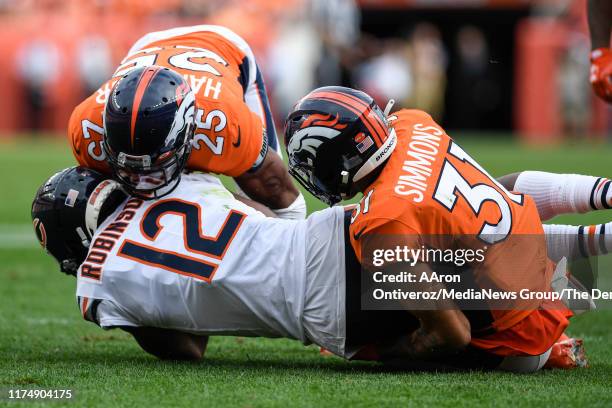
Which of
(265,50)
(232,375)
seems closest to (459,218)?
(232,375)

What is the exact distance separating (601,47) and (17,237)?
5.23 meters

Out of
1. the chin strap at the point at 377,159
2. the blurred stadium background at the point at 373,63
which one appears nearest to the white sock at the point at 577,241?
the chin strap at the point at 377,159

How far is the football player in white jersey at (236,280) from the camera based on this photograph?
168 inches

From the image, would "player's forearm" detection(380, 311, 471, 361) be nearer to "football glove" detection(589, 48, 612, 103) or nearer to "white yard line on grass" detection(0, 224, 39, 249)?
"football glove" detection(589, 48, 612, 103)

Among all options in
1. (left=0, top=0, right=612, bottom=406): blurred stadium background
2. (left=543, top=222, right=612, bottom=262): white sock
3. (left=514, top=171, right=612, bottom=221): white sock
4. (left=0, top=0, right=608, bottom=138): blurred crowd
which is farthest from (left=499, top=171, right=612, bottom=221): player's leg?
(left=0, top=0, right=608, bottom=138): blurred crowd

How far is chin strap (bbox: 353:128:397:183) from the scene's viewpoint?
425 cm

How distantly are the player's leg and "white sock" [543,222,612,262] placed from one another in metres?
0.18

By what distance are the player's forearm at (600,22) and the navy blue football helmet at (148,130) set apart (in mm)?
2516

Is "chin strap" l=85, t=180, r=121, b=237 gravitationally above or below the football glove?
below

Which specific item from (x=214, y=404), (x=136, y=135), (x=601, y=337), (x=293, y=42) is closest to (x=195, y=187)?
(x=136, y=135)

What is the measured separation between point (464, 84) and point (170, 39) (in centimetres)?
1779

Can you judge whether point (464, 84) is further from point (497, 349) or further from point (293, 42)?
point (497, 349)

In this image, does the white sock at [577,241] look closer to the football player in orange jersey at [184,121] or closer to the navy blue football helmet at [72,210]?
the football player in orange jersey at [184,121]

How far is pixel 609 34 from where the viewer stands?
235 inches
